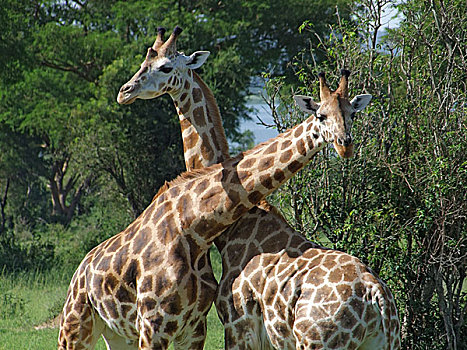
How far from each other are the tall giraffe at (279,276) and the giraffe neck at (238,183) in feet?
0.76

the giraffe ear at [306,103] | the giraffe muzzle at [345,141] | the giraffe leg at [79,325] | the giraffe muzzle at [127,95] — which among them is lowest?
A: the giraffe leg at [79,325]

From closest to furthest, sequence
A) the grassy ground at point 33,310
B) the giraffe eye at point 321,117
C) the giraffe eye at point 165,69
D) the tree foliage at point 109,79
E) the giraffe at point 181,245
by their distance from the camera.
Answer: the giraffe eye at point 321,117
the giraffe at point 181,245
the giraffe eye at point 165,69
the grassy ground at point 33,310
the tree foliage at point 109,79

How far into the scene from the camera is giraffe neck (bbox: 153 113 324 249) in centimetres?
557

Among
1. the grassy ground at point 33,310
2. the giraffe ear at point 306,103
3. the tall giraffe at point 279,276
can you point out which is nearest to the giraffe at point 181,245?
the giraffe ear at point 306,103

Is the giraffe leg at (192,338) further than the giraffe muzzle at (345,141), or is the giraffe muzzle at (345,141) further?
the giraffe leg at (192,338)

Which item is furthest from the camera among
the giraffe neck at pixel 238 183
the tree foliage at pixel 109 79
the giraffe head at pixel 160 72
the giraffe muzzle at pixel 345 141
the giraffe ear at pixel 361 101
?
the tree foliage at pixel 109 79

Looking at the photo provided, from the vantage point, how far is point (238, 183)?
18.9ft

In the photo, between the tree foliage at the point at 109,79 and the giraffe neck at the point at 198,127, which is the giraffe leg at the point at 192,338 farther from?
the tree foliage at the point at 109,79

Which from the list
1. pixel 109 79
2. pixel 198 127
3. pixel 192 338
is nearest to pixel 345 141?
pixel 198 127

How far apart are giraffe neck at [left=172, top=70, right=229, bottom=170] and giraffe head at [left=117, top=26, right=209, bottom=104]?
124mm

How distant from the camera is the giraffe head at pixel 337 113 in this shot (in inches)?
200

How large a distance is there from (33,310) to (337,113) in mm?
9744

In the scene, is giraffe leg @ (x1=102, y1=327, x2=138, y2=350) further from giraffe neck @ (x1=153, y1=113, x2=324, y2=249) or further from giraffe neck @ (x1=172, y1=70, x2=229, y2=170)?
giraffe neck @ (x1=172, y1=70, x2=229, y2=170)

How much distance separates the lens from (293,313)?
5.28 meters
